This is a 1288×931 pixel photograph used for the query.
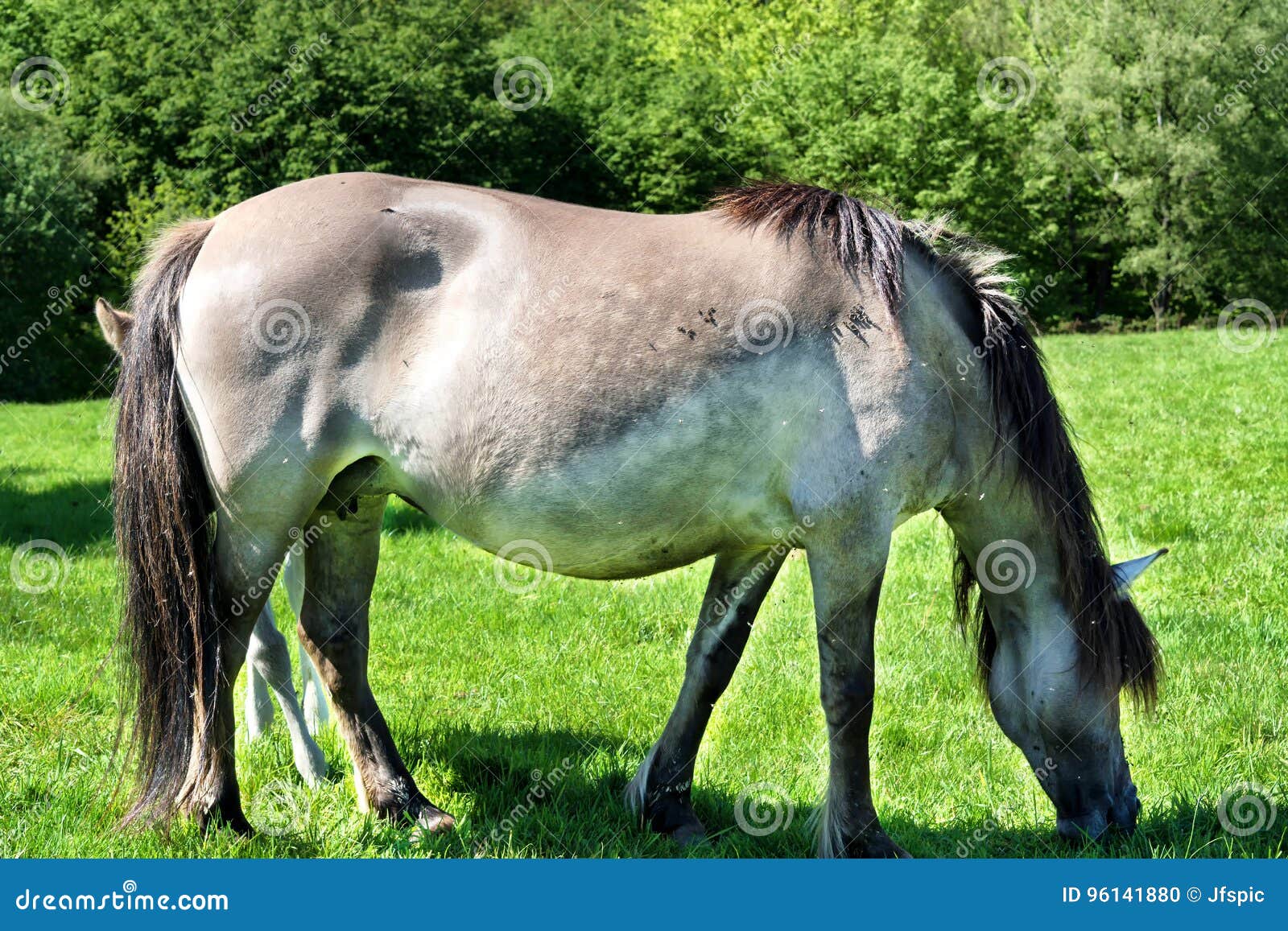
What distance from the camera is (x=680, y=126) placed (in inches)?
1348

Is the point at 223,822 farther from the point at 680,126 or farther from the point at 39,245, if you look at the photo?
the point at 680,126

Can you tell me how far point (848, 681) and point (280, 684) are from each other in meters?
2.51

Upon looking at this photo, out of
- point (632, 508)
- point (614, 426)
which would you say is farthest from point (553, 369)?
point (632, 508)

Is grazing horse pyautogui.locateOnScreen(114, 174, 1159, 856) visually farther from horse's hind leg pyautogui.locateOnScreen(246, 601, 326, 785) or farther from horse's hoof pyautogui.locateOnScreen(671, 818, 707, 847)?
horse's hind leg pyautogui.locateOnScreen(246, 601, 326, 785)

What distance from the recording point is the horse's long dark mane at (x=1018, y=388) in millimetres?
3854

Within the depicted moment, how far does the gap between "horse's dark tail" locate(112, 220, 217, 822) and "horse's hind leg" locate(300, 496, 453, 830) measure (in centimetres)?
57

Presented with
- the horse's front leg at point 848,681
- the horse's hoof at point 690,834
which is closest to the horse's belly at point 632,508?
the horse's front leg at point 848,681

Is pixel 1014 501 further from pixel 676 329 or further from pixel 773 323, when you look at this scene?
pixel 676 329

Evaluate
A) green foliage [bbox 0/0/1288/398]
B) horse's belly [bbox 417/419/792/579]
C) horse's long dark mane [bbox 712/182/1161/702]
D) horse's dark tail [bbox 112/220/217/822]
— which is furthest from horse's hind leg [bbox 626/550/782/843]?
green foliage [bbox 0/0/1288/398]

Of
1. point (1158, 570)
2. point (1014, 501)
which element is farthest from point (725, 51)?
point (1014, 501)

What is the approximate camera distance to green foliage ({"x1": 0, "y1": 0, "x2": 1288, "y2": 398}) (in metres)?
28.5

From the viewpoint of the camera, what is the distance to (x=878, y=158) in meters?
36.8

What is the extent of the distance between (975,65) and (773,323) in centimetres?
4360

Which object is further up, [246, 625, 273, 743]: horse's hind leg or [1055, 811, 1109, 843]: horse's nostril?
[1055, 811, 1109, 843]: horse's nostril
